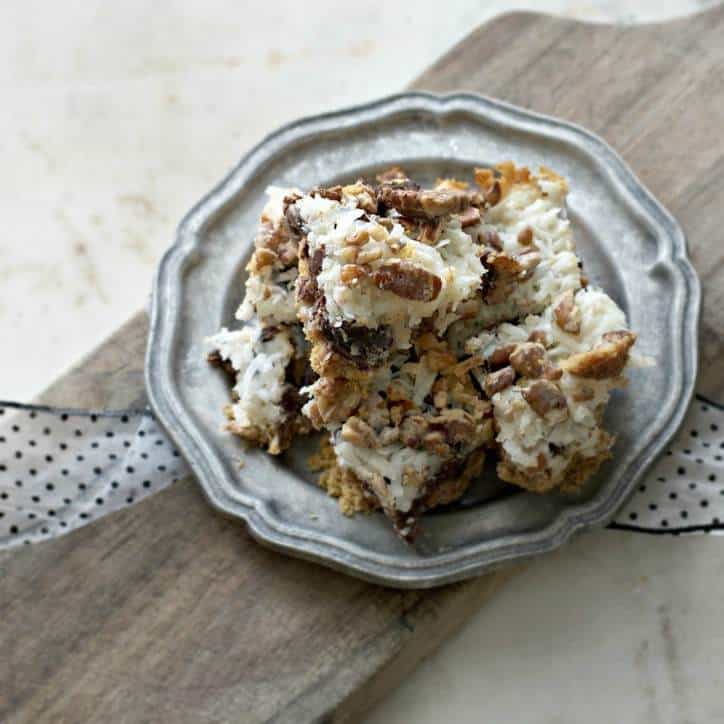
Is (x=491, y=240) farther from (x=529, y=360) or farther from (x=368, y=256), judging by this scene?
(x=368, y=256)

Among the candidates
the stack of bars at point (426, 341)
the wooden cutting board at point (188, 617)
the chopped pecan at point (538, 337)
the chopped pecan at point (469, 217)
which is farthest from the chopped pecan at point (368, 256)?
the wooden cutting board at point (188, 617)

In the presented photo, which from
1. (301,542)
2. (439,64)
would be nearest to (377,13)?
(439,64)

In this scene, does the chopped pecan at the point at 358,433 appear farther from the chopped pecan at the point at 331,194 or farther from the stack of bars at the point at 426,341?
the chopped pecan at the point at 331,194

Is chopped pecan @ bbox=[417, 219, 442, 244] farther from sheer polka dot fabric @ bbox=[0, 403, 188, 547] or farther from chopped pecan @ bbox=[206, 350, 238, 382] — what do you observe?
sheer polka dot fabric @ bbox=[0, 403, 188, 547]

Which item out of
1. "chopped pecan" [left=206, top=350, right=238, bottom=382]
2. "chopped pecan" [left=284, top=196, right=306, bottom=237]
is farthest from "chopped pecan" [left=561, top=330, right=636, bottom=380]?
"chopped pecan" [left=206, top=350, right=238, bottom=382]

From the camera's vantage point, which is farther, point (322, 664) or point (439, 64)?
point (439, 64)

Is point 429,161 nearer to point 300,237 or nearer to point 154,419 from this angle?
point 300,237

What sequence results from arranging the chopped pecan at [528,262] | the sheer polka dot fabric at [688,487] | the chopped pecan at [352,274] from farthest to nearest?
the sheer polka dot fabric at [688,487] < the chopped pecan at [528,262] < the chopped pecan at [352,274]
